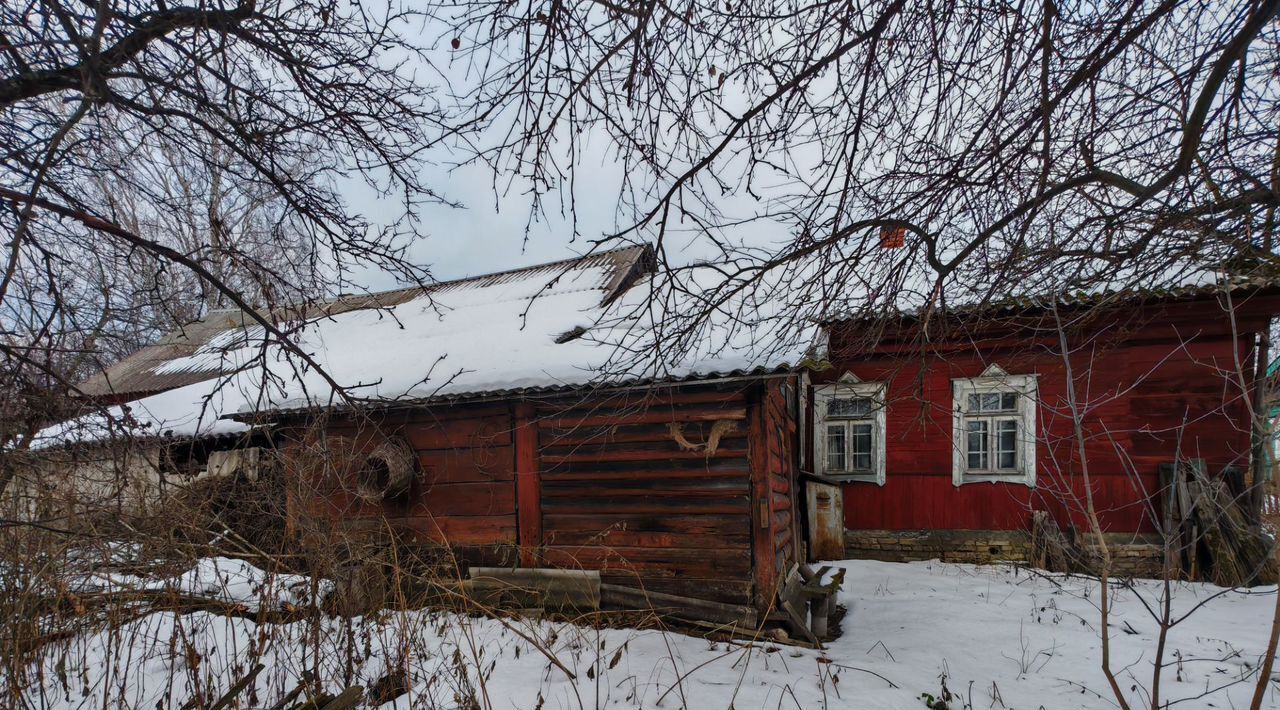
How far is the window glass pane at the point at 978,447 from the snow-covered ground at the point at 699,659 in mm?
2391

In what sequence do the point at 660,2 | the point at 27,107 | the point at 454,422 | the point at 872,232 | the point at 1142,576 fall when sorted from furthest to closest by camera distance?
the point at 1142,576 → the point at 454,422 → the point at 27,107 → the point at 872,232 → the point at 660,2

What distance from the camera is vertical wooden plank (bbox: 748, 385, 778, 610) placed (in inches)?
226

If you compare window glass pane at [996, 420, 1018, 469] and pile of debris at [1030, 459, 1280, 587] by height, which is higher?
window glass pane at [996, 420, 1018, 469]

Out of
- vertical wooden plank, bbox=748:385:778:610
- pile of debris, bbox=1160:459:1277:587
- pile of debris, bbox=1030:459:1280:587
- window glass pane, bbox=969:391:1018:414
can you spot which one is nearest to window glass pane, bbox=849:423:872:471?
window glass pane, bbox=969:391:1018:414

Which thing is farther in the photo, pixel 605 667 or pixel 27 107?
pixel 605 667

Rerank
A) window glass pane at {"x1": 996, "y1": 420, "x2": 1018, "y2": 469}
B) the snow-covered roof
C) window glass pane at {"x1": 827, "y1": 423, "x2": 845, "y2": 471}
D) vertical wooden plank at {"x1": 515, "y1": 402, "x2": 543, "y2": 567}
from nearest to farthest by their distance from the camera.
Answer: the snow-covered roof → vertical wooden plank at {"x1": 515, "y1": 402, "x2": 543, "y2": 567} → window glass pane at {"x1": 996, "y1": 420, "x2": 1018, "y2": 469} → window glass pane at {"x1": 827, "y1": 423, "x2": 845, "y2": 471}

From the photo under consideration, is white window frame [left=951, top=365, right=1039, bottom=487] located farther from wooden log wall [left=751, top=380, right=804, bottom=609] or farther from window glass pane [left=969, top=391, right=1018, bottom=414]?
wooden log wall [left=751, top=380, right=804, bottom=609]

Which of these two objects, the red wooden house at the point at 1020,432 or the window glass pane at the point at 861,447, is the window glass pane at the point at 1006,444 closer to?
the red wooden house at the point at 1020,432

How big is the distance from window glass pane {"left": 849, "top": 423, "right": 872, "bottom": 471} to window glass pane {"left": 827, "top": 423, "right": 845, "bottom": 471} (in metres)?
0.14

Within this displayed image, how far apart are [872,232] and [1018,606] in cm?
488

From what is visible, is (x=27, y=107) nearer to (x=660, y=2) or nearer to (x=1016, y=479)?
(x=660, y=2)

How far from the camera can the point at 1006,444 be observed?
8617mm

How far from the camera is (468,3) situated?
2.53 meters

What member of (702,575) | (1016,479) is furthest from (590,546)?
(1016,479)
